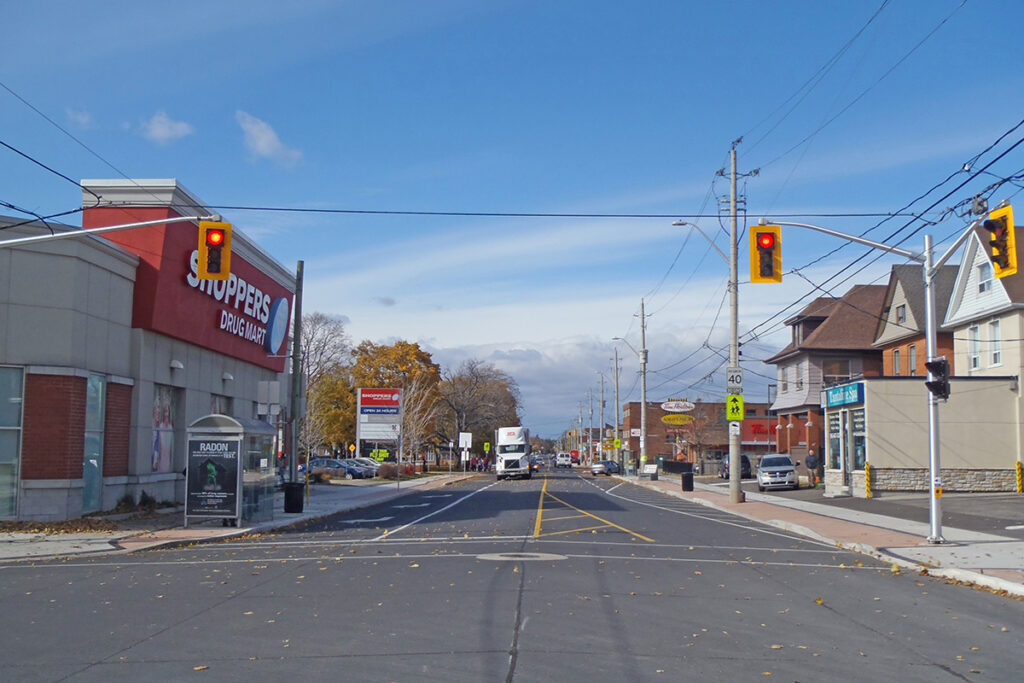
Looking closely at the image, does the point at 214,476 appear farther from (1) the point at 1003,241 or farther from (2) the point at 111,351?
A: (1) the point at 1003,241

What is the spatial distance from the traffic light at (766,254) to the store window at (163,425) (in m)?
18.5

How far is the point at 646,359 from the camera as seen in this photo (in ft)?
213

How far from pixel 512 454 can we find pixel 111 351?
1599 inches

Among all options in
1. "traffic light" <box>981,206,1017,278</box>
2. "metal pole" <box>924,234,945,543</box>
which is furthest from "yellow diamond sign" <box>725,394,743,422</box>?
"traffic light" <box>981,206,1017,278</box>

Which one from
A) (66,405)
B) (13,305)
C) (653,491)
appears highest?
(13,305)

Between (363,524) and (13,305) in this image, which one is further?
(363,524)

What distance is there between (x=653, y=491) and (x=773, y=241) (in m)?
30.2

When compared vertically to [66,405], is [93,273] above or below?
above

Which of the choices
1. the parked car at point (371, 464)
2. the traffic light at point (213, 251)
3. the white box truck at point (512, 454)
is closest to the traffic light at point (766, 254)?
the traffic light at point (213, 251)

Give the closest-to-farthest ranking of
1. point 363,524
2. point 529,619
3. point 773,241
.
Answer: point 529,619 → point 773,241 → point 363,524

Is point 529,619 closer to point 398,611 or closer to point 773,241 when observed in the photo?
point 398,611

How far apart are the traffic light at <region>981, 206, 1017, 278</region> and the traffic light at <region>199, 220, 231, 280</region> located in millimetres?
13314

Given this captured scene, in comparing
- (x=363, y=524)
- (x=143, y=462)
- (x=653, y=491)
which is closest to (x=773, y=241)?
(x=363, y=524)

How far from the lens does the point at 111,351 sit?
2445 centimetres
